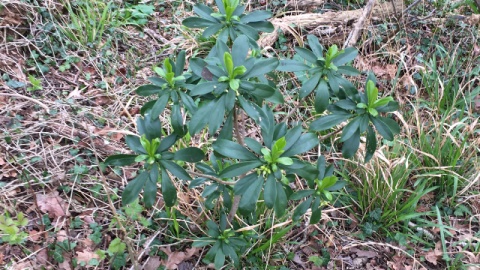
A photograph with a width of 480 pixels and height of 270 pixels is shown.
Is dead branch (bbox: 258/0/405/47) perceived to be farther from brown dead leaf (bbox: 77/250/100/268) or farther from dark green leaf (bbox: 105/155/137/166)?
brown dead leaf (bbox: 77/250/100/268)

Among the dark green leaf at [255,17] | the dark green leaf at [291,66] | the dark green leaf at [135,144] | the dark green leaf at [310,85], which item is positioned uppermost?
the dark green leaf at [255,17]

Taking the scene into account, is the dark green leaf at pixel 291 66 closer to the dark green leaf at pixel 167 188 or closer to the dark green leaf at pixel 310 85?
the dark green leaf at pixel 310 85

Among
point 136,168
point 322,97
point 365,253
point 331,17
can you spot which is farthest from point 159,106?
point 331,17

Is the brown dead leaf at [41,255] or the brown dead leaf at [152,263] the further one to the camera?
the brown dead leaf at [152,263]

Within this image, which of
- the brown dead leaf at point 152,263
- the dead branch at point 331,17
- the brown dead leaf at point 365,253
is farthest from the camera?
the dead branch at point 331,17

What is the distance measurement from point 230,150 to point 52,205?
1374 millimetres

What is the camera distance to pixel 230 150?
1318mm

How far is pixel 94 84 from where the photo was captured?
2.88m

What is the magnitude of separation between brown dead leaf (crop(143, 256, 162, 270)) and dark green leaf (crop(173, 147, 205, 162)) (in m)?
0.89

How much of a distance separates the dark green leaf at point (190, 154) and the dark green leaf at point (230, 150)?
109mm

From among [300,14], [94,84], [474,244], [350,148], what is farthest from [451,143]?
[94,84]

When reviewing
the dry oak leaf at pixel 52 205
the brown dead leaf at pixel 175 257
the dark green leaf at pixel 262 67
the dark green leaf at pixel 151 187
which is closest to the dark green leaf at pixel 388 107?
the dark green leaf at pixel 262 67

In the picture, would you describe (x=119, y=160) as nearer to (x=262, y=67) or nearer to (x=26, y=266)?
(x=262, y=67)

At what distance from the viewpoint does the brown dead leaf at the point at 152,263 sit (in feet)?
6.38
